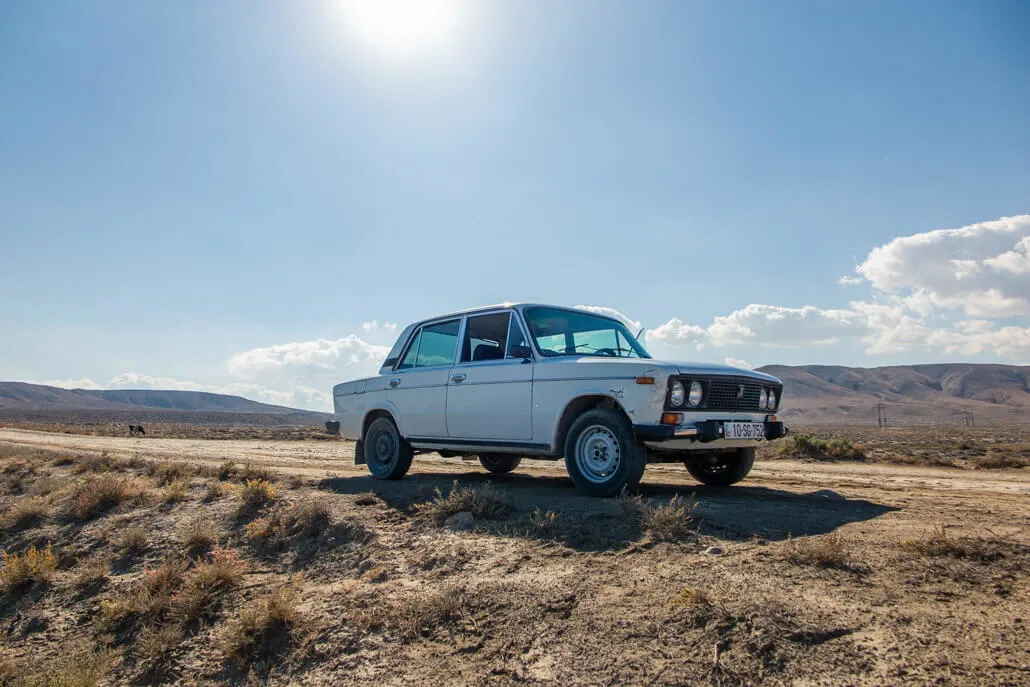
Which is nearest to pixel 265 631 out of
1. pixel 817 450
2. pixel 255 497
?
pixel 255 497

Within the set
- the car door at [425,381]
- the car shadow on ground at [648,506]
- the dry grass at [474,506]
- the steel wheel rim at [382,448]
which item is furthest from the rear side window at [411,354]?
the dry grass at [474,506]

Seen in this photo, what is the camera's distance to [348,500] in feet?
20.5

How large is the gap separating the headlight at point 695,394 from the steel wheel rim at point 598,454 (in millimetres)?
698

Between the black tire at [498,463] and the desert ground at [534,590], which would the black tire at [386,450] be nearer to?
the desert ground at [534,590]

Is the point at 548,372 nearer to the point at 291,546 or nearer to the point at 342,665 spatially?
the point at 291,546

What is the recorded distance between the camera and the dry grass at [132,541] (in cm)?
587

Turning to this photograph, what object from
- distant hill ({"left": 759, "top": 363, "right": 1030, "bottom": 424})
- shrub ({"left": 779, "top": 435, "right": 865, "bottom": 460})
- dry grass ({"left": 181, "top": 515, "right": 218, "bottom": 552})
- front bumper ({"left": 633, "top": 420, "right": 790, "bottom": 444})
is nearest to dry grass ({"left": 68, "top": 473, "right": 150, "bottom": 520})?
dry grass ({"left": 181, "top": 515, "right": 218, "bottom": 552})

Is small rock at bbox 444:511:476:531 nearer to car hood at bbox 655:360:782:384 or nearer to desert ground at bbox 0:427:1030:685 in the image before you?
desert ground at bbox 0:427:1030:685

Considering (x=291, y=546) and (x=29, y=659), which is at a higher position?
(x=291, y=546)

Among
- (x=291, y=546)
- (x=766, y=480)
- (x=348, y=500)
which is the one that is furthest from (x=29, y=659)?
(x=766, y=480)

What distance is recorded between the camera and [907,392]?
134000 mm

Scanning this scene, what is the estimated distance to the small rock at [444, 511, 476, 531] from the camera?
4.92 m

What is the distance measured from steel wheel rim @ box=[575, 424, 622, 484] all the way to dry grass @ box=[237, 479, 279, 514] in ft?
10.8

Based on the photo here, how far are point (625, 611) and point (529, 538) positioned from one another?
1.33 m
